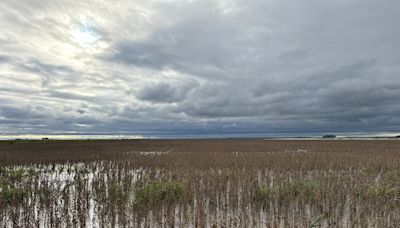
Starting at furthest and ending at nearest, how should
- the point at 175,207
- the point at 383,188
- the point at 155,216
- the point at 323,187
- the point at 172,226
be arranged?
the point at 323,187, the point at 383,188, the point at 175,207, the point at 155,216, the point at 172,226

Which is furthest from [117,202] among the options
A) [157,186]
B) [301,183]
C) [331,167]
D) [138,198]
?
[331,167]

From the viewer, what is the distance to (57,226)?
7.07 metres

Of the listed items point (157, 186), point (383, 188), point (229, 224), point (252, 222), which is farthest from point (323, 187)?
point (157, 186)

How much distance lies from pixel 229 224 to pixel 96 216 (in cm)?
390

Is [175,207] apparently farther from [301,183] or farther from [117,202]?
[301,183]

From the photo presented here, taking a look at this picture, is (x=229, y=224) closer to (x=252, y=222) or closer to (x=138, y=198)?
(x=252, y=222)

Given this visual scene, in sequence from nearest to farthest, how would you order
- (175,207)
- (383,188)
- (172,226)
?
1. (172,226)
2. (175,207)
3. (383,188)

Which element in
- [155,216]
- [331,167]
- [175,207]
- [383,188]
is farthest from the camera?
[331,167]

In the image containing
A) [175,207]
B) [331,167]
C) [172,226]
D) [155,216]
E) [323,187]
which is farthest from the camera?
[331,167]

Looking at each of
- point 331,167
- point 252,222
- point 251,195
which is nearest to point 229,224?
point 252,222

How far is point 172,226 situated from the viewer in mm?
6789

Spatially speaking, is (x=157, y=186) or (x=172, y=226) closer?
(x=172, y=226)

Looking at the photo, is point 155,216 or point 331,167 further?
point 331,167

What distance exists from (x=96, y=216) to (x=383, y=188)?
9446mm
